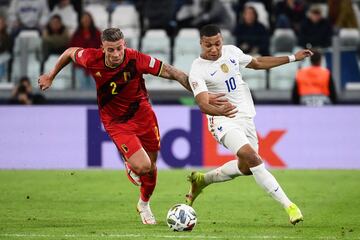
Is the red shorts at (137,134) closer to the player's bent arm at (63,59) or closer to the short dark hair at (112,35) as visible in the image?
the player's bent arm at (63,59)

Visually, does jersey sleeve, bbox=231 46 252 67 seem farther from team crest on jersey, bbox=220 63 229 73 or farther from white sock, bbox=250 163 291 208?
white sock, bbox=250 163 291 208

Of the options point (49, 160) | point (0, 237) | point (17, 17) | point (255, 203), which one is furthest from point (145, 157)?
point (17, 17)

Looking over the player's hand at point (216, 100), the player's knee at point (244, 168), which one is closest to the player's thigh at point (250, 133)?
the player's knee at point (244, 168)

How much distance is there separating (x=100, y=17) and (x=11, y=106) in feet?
13.4

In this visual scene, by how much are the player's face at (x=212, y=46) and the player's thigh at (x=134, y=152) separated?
3.87 feet

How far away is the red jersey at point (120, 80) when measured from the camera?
33.6 feet

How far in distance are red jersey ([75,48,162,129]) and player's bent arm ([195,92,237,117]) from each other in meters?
0.53

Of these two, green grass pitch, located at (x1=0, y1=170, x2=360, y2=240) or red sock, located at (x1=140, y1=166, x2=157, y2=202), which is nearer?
green grass pitch, located at (x1=0, y1=170, x2=360, y2=240)

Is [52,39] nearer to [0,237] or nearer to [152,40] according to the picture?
[152,40]

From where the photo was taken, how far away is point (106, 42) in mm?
10008

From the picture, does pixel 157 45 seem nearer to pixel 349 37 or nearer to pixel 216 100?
pixel 349 37

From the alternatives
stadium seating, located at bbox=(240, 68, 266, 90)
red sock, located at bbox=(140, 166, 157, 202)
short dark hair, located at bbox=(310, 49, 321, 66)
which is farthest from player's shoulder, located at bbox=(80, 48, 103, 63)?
stadium seating, located at bbox=(240, 68, 266, 90)

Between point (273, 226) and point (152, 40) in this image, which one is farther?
point (152, 40)

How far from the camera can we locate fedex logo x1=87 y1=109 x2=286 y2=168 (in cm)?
1716
